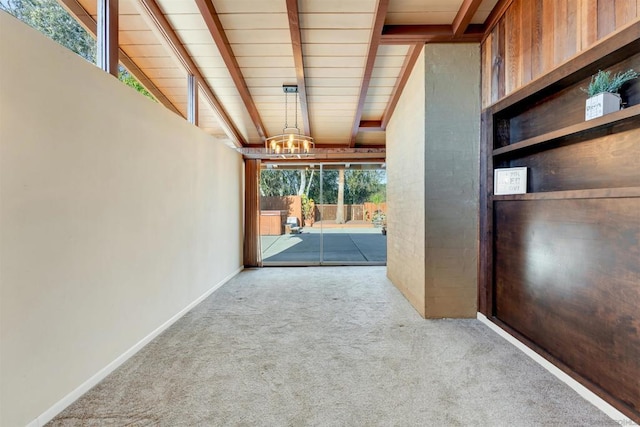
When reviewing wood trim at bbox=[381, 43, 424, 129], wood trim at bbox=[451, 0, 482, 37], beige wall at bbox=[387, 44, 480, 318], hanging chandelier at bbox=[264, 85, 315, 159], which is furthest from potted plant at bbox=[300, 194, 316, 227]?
wood trim at bbox=[451, 0, 482, 37]

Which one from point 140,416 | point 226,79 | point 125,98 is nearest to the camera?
point 140,416

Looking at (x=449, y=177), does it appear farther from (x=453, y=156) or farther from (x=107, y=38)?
(x=107, y=38)

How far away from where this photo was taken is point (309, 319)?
10.4ft

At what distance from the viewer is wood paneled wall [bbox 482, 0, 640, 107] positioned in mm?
1717

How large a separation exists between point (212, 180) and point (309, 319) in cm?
246

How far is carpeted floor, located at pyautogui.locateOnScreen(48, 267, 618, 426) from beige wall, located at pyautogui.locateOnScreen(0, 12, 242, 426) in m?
0.33

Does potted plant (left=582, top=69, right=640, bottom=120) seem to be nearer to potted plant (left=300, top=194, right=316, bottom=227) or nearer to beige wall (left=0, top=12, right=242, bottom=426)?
beige wall (left=0, top=12, right=242, bottom=426)

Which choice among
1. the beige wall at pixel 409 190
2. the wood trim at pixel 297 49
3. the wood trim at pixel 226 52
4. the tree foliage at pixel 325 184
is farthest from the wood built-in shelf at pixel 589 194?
the tree foliage at pixel 325 184

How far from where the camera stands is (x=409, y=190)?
3689 millimetres

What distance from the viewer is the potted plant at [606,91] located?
170 centimetres

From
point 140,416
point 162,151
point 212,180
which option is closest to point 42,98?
point 162,151

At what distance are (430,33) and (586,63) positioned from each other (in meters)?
1.59

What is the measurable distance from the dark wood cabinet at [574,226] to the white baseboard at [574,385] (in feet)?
0.14

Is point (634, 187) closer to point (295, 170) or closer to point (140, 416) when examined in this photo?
point (140, 416)
